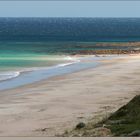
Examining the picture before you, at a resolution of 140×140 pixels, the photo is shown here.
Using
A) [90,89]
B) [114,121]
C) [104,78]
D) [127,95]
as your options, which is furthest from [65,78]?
[114,121]

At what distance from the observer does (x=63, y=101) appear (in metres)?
21.9

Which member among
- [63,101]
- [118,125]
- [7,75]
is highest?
[7,75]

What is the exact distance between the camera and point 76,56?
5356 cm

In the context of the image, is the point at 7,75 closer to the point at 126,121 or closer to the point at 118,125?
the point at 126,121

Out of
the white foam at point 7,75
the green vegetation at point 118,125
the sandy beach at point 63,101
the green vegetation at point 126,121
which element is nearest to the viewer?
the green vegetation at point 126,121

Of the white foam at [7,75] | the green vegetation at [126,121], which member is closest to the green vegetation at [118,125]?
the green vegetation at [126,121]

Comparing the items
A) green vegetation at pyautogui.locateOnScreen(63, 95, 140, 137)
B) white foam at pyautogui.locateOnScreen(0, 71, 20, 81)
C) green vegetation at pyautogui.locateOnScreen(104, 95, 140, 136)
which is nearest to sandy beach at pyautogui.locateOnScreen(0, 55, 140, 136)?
green vegetation at pyautogui.locateOnScreen(63, 95, 140, 137)

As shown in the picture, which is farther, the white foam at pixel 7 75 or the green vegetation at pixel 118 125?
the white foam at pixel 7 75

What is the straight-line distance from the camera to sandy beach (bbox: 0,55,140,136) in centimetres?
1584

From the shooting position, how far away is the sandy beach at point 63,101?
1584 centimetres

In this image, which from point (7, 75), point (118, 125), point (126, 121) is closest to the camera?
point (118, 125)

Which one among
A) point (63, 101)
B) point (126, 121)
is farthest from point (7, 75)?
point (126, 121)

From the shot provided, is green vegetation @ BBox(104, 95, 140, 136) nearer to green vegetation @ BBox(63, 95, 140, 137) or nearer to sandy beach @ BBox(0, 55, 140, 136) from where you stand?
green vegetation @ BBox(63, 95, 140, 137)

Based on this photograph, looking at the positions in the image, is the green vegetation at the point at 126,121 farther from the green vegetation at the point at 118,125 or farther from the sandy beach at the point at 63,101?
the sandy beach at the point at 63,101
